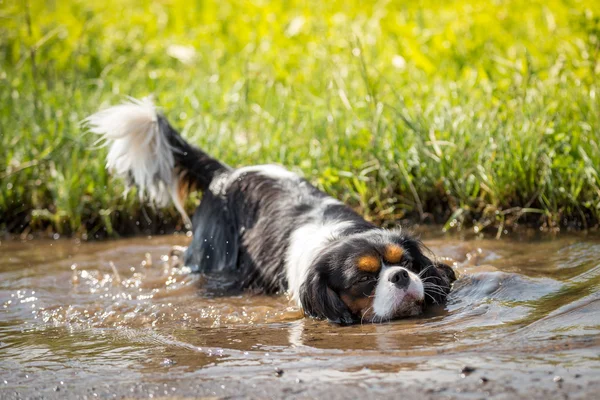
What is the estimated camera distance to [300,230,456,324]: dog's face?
388 centimetres

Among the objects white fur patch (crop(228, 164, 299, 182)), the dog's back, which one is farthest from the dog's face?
white fur patch (crop(228, 164, 299, 182))

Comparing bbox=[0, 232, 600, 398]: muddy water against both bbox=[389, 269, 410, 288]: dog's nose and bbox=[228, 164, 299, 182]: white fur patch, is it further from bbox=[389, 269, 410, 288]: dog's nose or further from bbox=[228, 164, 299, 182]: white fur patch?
bbox=[228, 164, 299, 182]: white fur patch

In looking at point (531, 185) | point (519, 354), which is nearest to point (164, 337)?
point (519, 354)

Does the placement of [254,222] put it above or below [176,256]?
above

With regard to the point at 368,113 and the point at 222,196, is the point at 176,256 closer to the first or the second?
the point at 222,196

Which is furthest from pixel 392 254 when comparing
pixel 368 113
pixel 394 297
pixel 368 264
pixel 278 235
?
pixel 368 113

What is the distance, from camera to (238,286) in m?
5.00

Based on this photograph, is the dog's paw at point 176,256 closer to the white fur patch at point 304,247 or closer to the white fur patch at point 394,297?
the white fur patch at point 304,247

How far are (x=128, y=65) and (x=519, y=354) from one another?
21.1ft

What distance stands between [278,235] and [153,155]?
1.00 metres

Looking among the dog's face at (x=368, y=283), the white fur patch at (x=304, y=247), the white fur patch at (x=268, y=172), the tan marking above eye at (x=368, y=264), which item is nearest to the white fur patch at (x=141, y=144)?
the white fur patch at (x=268, y=172)

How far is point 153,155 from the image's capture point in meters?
5.34

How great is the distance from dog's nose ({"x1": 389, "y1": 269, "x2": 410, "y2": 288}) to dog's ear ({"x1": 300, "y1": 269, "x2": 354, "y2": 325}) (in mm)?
284

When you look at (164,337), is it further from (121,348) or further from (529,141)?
(529,141)
